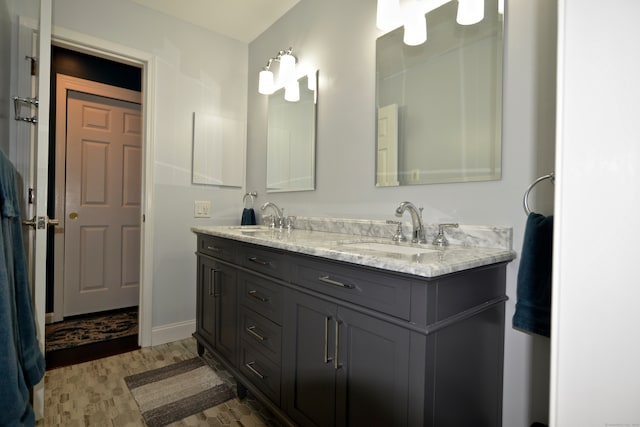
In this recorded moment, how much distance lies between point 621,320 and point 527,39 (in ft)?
3.21

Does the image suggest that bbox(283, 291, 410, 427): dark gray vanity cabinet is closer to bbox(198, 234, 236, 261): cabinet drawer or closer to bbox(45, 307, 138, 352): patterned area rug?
bbox(198, 234, 236, 261): cabinet drawer

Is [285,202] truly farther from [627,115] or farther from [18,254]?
[627,115]

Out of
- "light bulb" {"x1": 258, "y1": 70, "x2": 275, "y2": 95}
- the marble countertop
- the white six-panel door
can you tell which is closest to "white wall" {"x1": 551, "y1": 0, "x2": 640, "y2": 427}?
the marble countertop

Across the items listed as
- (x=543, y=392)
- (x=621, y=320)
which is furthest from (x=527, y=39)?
(x=543, y=392)

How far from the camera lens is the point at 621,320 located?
65 centimetres

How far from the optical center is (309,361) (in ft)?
3.96

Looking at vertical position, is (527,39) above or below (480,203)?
above

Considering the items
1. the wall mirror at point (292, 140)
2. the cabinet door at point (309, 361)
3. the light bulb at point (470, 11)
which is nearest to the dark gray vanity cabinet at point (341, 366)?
the cabinet door at point (309, 361)

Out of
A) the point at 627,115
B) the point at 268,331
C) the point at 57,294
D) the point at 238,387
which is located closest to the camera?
the point at 627,115

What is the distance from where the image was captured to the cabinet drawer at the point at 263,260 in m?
1.36

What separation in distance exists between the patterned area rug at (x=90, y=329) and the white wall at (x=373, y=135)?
1585mm

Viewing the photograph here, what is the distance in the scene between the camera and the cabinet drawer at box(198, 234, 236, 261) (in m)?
1.73

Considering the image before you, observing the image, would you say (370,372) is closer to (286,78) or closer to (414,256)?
(414,256)

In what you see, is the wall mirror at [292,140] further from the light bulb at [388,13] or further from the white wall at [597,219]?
the white wall at [597,219]
